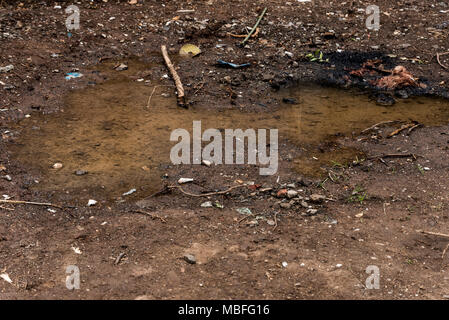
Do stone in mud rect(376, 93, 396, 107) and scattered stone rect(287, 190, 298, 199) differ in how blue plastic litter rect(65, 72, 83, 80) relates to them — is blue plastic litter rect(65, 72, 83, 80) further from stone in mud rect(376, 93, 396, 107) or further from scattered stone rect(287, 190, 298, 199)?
stone in mud rect(376, 93, 396, 107)

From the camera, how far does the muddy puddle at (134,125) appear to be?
3971 millimetres

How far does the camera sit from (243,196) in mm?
3756

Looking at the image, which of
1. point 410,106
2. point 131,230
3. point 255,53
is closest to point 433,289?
point 131,230

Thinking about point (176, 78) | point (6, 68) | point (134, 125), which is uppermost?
point (6, 68)

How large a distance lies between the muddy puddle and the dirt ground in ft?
0.40

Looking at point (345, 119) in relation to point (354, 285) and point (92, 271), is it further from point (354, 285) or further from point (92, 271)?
point (92, 271)

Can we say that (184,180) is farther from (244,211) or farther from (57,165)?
(57,165)

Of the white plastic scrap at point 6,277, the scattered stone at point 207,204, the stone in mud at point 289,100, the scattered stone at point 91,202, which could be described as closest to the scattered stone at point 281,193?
the scattered stone at point 207,204

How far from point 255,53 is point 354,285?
144 inches

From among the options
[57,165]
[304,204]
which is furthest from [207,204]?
[57,165]

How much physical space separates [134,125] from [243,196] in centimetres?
149

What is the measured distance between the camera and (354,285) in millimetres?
2918

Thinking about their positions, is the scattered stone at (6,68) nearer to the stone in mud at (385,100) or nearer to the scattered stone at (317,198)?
the scattered stone at (317,198)

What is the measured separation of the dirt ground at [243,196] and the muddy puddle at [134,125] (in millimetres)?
121
